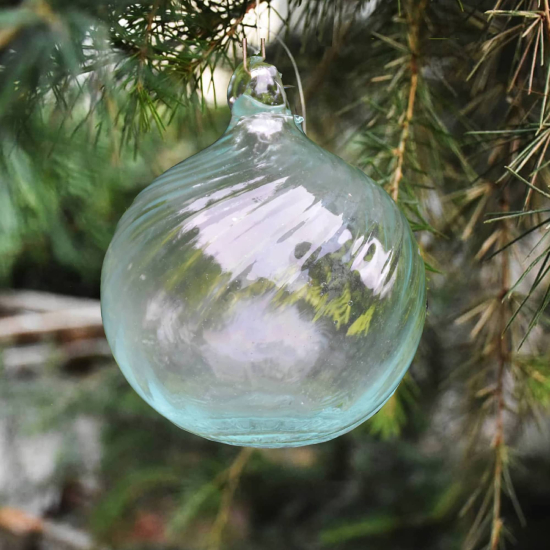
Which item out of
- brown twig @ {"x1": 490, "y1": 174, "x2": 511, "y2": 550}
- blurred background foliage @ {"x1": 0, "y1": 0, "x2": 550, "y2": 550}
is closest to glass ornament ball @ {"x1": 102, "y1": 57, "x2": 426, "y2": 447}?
blurred background foliage @ {"x1": 0, "y1": 0, "x2": 550, "y2": 550}

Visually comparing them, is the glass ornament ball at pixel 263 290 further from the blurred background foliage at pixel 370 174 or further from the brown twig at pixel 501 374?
the brown twig at pixel 501 374

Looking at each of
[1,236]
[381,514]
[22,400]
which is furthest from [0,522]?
[1,236]

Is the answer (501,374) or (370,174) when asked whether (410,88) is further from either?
(501,374)

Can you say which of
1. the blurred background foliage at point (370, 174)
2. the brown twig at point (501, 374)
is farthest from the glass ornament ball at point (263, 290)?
the brown twig at point (501, 374)

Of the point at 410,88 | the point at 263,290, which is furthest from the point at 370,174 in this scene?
the point at 263,290

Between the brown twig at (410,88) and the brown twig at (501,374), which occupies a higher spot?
the brown twig at (410,88)

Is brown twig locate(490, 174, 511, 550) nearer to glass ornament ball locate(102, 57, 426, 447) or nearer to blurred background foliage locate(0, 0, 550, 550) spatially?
blurred background foliage locate(0, 0, 550, 550)
